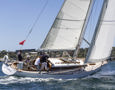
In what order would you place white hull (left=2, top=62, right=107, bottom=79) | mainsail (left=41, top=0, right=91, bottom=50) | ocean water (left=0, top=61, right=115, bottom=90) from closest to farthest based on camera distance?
ocean water (left=0, top=61, right=115, bottom=90) < white hull (left=2, top=62, right=107, bottom=79) < mainsail (left=41, top=0, right=91, bottom=50)

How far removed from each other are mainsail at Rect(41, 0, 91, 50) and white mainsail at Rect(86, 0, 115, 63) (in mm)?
2265

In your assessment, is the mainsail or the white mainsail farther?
the mainsail

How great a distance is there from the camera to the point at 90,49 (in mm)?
17203

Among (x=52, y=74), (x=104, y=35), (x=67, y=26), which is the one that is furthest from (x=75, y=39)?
(x=52, y=74)

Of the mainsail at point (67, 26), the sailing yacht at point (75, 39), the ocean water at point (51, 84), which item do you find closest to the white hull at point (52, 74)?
the sailing yacht at point (75, 39)

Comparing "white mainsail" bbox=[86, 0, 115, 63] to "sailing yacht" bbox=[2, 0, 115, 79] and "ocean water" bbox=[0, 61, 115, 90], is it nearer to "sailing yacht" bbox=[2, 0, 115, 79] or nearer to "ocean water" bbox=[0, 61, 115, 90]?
"sailing yacht" bbox=[2, 0, 115, 79]

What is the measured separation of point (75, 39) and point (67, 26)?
1383 mm

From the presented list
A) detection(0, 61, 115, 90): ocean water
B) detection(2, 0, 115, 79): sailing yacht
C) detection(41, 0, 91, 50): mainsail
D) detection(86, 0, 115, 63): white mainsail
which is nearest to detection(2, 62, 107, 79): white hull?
detection(2, 0, 115, 79): sailing yacht

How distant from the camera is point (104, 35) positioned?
17.1m

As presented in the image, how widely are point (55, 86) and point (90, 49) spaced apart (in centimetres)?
462

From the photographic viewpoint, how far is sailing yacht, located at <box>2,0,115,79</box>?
16.9m

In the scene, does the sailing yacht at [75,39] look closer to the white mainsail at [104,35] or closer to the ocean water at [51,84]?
the white mainsail at [104,35]

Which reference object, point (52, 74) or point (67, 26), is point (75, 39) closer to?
point (67, 26)

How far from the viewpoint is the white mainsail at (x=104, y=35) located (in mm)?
16969
